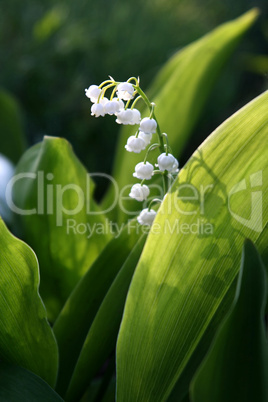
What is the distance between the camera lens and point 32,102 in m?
2.09

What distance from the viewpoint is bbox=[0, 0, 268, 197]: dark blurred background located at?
6.56 feet

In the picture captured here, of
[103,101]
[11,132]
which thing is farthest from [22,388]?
[11,132]

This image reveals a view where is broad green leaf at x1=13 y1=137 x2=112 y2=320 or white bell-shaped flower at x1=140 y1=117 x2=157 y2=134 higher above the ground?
white bell-shaped flower at x1=140 y1=117 x2=157 y2=134

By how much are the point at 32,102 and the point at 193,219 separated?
1.69m

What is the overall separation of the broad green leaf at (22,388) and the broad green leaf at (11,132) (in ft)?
2.99

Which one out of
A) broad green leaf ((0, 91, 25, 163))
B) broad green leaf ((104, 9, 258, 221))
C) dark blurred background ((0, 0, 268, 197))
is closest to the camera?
broad green leaf ((104, 9, 258, 221))

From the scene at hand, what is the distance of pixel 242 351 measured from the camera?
0.50 m

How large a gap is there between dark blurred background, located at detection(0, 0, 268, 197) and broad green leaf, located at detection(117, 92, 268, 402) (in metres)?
1.52

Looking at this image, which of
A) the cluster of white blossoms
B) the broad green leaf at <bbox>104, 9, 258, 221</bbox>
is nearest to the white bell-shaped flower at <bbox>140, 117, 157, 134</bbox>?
the cluster of white blossoms

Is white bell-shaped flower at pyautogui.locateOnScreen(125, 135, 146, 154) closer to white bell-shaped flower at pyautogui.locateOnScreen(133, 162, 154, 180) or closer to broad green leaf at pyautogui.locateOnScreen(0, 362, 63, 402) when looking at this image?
white bell-shaped flower at pyautogui.locateOnScreen(133, 162, 154, 180)

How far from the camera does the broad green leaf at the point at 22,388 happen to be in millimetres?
597

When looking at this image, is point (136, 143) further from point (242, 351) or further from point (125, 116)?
point (242, 351)

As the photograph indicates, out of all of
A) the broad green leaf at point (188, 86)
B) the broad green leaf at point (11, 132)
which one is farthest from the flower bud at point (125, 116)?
the broad green leaf at point (11, 132)

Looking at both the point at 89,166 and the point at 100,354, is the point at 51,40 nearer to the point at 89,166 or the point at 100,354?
the point at 89,166
